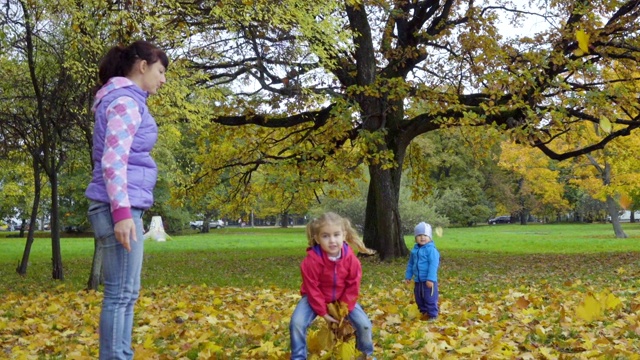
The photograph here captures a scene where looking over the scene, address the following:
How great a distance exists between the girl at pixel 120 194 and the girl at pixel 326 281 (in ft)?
3.53

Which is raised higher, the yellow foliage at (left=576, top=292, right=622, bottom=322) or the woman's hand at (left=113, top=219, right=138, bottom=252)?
the woman's hand at (left=113, top=219, right=138, bottom=252)

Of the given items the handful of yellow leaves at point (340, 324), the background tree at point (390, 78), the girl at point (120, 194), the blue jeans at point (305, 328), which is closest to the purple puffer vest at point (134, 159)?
the girl at point (120, 194)

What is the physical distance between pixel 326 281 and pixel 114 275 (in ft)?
4.48

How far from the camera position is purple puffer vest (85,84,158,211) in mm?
3631

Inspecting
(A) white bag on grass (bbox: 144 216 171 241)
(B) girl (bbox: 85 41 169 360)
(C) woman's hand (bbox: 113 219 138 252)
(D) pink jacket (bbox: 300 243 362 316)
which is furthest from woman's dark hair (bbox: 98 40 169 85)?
(A) white bag on grass (bbox: 144 216 171 241)

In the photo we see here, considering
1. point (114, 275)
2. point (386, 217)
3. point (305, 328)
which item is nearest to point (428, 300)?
point (305, 328)

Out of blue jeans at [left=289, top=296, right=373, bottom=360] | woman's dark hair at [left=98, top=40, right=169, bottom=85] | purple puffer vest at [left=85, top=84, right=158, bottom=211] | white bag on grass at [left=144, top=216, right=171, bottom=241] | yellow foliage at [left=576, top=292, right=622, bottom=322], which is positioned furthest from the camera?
white bag on grass at [left=144, top=216, right=171, bottom=241]

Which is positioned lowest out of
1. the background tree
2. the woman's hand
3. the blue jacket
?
the blue jacket

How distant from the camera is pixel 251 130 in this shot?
1997 cm

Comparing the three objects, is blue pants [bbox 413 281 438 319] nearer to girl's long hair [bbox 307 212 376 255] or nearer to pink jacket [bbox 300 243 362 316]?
girl's long hair [bbox 307 212 376 255]

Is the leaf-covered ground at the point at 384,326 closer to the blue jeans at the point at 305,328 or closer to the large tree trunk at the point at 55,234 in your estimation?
the blue jeans at the point at 305,328

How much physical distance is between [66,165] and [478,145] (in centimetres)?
1097

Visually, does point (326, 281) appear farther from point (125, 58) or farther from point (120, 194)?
point (125, 58)

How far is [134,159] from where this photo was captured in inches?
145
